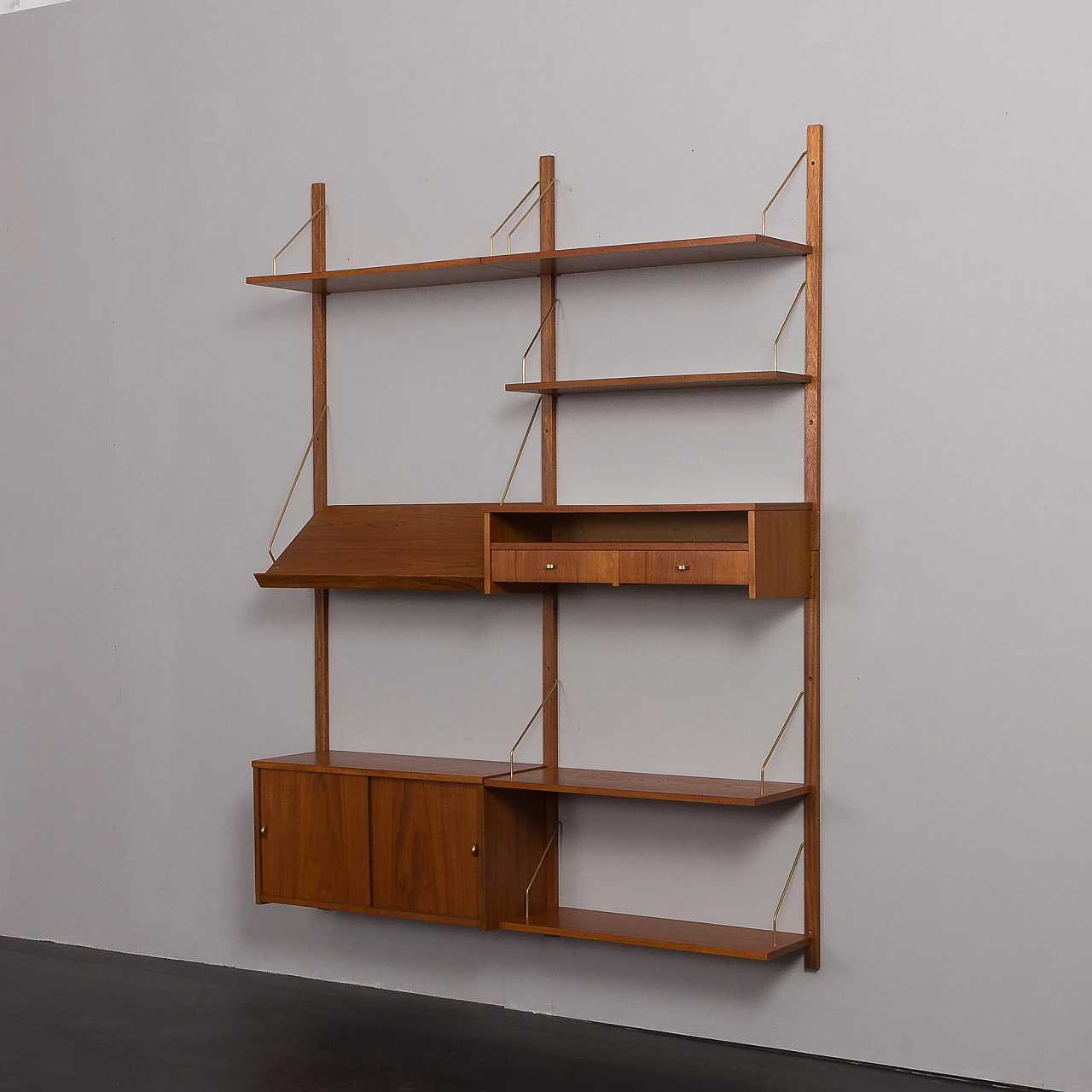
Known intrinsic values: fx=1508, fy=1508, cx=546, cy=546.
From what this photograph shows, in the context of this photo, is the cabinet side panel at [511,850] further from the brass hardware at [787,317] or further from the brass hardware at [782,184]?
the brass hardware at [782,184]

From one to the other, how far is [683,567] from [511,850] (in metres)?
1.06

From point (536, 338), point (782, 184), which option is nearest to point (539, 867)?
point (536, 338)

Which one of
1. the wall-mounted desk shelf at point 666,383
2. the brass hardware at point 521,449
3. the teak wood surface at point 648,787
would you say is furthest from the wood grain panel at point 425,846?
the wall-mounted desk shelf at point 666,383

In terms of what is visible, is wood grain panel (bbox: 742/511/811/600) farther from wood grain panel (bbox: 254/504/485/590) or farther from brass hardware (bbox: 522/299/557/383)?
brass hardware (bbox: 522/299/557/383)

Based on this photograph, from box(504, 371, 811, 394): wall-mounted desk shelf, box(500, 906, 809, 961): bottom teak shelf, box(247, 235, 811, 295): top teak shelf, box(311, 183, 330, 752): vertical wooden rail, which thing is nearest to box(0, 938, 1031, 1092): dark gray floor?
box(500, 906, 809, 961): bottom teak shelf

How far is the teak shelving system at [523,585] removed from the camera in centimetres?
415

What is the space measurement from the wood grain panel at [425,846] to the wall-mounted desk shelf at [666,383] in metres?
1.20

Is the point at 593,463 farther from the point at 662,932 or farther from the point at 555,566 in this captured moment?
the point at 662,932

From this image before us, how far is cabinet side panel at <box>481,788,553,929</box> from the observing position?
440cm

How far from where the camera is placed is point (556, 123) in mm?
4648

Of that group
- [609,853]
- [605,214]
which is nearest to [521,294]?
[605,214]

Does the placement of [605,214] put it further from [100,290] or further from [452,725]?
[100,290]

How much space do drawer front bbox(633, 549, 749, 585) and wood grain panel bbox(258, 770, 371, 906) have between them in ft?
3.70

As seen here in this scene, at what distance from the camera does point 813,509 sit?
424 centimetres
